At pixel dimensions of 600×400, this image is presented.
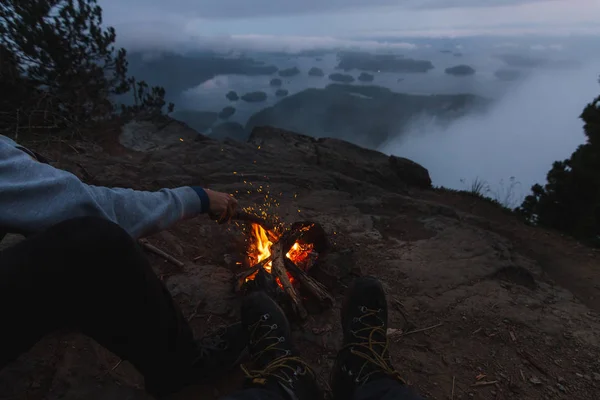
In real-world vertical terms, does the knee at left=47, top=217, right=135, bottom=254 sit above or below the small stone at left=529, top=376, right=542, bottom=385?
above

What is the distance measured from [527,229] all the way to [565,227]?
8.03 feet

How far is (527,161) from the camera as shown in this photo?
8819cm

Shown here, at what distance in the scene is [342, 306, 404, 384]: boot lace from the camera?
2105mm

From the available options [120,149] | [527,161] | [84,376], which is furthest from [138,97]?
[527,161]

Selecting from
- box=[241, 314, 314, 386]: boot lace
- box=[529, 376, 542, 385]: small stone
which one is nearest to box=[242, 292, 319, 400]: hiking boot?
box=[241, 314, 314, 386]: boot lace

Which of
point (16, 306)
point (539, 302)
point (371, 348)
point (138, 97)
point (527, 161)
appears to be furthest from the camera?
point (527, 161)

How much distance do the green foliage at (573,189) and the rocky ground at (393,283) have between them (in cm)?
231

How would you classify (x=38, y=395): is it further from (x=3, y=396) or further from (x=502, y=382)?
(x=502, y=382)

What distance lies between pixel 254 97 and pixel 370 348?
7190cm

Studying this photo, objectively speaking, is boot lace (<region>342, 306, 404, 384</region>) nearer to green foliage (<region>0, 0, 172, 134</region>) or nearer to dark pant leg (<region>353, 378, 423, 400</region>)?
dark pant leg (<region>353, 378, 423, 400</region>)

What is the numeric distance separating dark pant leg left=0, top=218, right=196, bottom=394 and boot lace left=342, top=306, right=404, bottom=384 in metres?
1.02

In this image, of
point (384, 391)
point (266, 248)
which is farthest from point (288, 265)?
point (384, 391)

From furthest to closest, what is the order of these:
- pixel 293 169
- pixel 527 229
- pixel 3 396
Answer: pixel 527 229 < pixel 293 169 < pixel 3 396

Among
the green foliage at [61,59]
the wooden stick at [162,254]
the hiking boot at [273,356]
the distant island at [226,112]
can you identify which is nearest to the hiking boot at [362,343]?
the hiking boot at [273,356]
